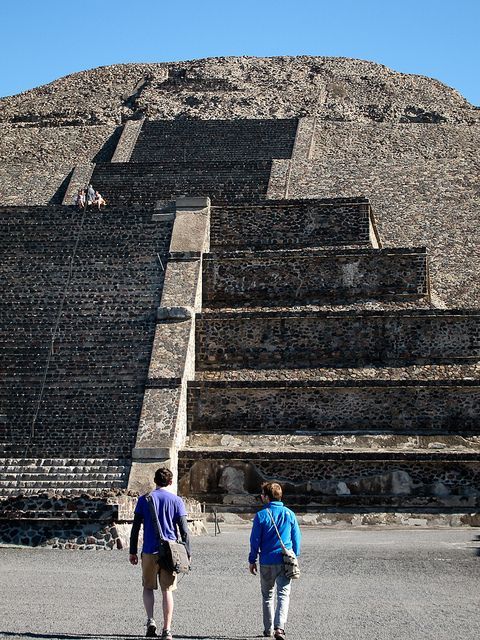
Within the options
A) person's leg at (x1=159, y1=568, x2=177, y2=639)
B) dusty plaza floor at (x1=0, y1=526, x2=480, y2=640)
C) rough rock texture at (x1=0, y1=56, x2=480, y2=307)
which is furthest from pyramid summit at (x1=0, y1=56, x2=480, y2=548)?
person's leg at (x1=159, y1=568, x2=177, y2=639)

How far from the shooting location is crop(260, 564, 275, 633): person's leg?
838 centimetres

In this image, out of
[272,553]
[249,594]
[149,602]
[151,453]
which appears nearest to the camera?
[149,602]

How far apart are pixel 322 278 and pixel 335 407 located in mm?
3101

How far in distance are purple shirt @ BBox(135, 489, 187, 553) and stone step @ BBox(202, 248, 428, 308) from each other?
11894 millimetres

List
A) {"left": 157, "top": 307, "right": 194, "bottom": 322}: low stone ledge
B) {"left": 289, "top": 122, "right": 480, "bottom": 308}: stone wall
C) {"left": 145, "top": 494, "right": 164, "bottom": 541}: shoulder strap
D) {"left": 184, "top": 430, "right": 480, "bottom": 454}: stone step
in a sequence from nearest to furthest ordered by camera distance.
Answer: {"left": 145, "top": 494, "right": 164, "bottom": 541}: shoulder strap, {"left": 184, "top": 430, "right": 480, "bottom": 454}: stone step, {"left": 157, "top": 307, "right": 194, "bottom": 322}: low stone ledge, {"left": 289, "top": 122, "right": 480, "bottom": 308}: stone wall

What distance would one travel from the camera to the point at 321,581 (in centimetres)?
1098

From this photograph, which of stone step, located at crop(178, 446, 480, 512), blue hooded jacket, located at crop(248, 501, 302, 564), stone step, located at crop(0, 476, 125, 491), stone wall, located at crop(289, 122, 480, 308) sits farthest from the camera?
stone wall, located at crop(289, 122, 480, 308)

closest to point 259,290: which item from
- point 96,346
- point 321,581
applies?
point 96,346

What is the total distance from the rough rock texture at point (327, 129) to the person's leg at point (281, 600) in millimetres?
13554

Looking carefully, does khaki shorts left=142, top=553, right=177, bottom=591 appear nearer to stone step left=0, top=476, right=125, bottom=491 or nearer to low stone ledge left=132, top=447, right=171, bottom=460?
stone step left=0, top=476, right=125, bottom=491

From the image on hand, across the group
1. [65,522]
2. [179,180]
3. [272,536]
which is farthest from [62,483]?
[179,180]

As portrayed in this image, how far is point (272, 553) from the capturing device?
8562 mm

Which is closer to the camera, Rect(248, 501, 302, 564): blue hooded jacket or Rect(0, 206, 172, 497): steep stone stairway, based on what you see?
Rect(248, 501, 302, 564): blue hooded jacket

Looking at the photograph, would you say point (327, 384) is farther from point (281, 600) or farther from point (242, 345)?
point (281, 600)
